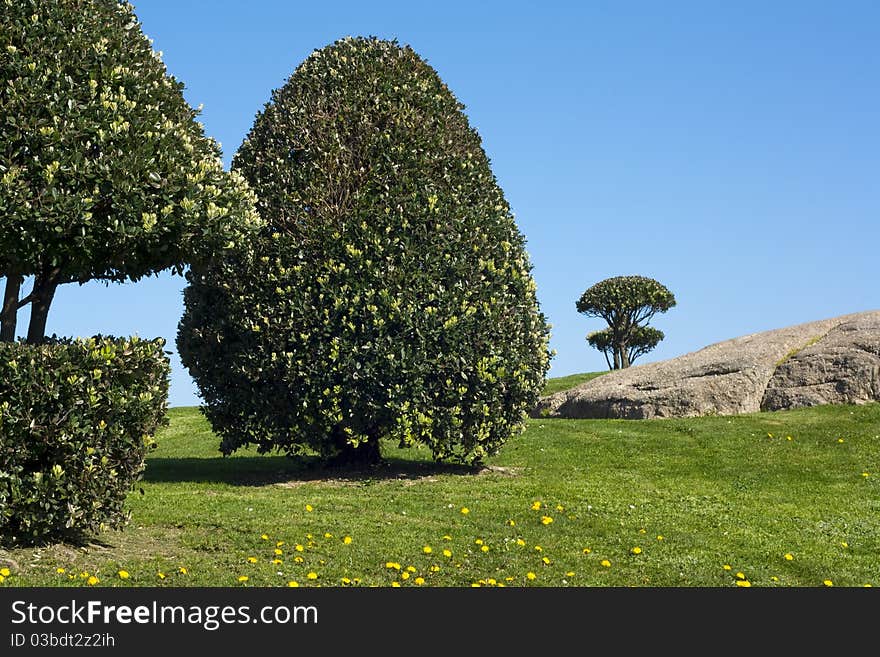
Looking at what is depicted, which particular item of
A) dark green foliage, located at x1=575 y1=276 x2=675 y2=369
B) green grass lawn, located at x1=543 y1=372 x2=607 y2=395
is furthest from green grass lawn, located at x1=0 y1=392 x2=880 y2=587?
dark green foliage, located at x1=575 y1=276 x2=675 y2=369

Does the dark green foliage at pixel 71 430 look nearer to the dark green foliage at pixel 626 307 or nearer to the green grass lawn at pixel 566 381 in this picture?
the green grass lawn at pixel 566 381

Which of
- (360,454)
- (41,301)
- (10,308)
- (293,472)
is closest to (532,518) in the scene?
(360,454)

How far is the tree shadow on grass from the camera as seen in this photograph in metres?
19.8

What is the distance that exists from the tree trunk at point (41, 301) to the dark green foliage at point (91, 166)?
2 centimetres

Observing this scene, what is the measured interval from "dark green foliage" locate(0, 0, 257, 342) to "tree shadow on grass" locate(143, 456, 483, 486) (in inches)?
259

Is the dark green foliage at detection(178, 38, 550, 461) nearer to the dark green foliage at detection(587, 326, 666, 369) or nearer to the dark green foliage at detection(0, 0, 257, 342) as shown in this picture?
the dark green foliage at detection(0, 0, 257, 342)

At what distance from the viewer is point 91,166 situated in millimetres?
13359

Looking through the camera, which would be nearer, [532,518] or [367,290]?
[532,518]

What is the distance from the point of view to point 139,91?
14453mm

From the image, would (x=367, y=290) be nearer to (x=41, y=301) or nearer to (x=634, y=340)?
(x=41, y=301)

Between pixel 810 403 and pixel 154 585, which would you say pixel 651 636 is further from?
pixel 810 403

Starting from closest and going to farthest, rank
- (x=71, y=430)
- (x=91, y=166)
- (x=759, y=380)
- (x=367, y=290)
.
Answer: (x=71, y=430)
(x=91, y=166)
(x=367, y=290)
(x=759, y=380)

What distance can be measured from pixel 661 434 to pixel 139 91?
1589 centimetres

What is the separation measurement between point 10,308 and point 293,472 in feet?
26.5
